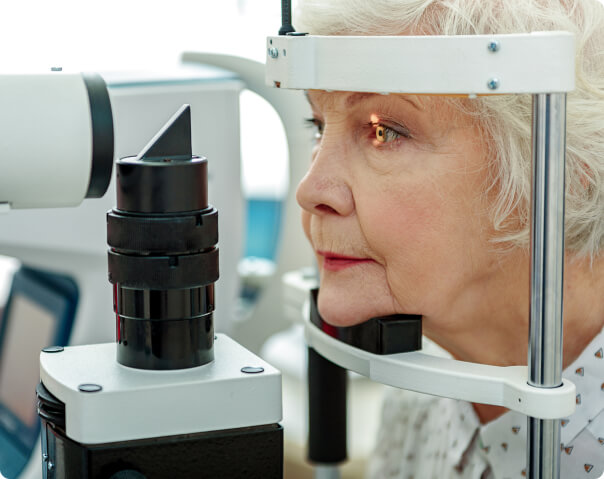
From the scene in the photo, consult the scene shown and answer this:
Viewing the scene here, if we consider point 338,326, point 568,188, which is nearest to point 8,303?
point 338,326

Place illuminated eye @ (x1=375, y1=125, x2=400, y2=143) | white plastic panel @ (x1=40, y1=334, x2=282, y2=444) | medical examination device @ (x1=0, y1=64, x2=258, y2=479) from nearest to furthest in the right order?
white plastic panel @ (x1=40, y1=334, x2=282, y2=444) → illuminated eye @ (x1=375, y1=125, x2=400, y2=143) → medical examination device @ (x1=0, y1=64, x2=258, y2=479)

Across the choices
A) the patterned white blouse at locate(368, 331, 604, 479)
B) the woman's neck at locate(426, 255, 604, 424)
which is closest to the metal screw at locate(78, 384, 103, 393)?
the woman's neck at locate(426, 255, 604, 424)

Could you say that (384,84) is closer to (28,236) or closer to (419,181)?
(419,181)

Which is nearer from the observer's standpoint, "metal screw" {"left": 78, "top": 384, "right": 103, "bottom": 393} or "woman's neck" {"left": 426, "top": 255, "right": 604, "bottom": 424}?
"metal screw" {"left": 78, "top": 384, "right": 103, "bottom": 393}

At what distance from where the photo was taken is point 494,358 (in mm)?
969

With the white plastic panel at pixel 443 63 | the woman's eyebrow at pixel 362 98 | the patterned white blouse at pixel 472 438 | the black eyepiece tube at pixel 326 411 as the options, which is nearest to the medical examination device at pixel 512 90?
the white plastic panel at pixel 443 63

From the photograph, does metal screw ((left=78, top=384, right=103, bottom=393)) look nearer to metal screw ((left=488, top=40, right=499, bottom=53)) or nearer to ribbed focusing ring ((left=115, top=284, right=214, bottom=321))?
ribbed focusing ring ((left=115, top=284, right=214, bottom=321))

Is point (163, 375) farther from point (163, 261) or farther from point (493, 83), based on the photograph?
point (493, 83)

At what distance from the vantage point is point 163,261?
63cm

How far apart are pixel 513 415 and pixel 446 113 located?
13.9 inches

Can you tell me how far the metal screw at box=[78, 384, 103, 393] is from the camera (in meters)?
0.61

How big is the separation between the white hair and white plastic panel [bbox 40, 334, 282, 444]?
1.06 ft

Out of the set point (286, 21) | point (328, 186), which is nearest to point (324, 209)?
point (328, 186)

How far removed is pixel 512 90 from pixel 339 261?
1.02ft
